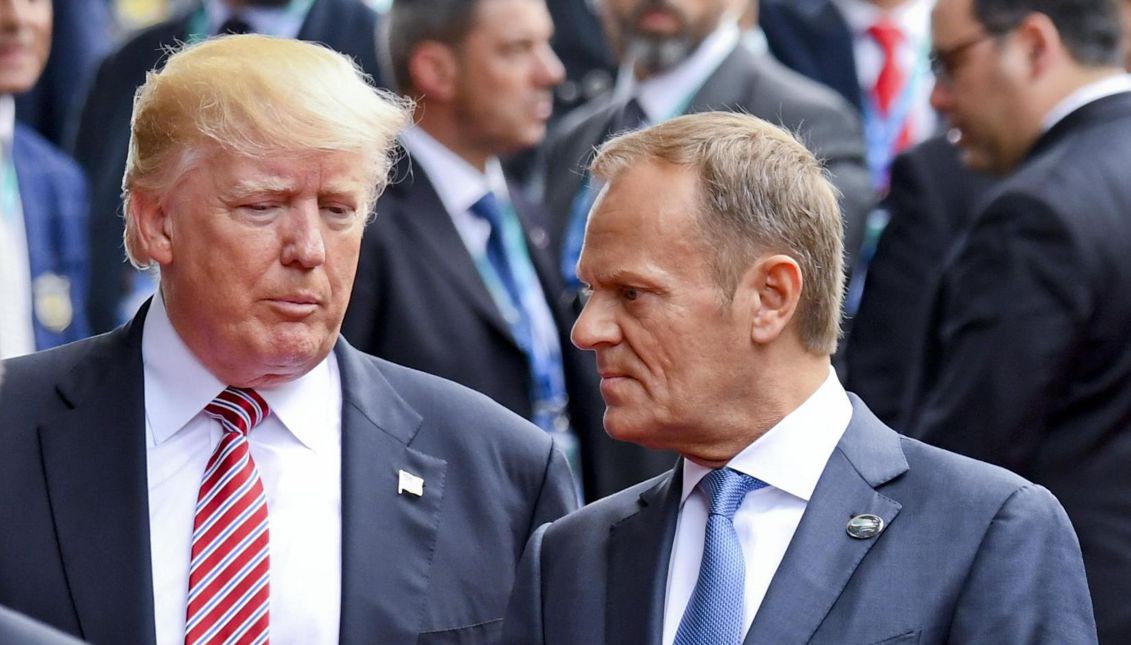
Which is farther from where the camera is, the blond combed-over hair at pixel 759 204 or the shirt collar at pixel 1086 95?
the shirt collar at pixel 1086 95

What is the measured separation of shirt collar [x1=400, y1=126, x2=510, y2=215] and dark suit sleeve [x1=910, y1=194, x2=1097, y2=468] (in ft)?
5.33

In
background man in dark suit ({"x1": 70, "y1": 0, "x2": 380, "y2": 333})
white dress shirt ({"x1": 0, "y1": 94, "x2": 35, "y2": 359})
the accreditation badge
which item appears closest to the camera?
white dress shirt ({"x1": 0, "y1": 94, "x2": 35, "y2": 359})

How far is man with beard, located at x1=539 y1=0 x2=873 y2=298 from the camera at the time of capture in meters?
6.02

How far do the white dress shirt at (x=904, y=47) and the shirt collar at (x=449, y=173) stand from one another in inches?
106

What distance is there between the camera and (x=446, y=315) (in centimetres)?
525

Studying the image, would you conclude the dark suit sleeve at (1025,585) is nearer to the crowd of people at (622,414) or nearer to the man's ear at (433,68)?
the crowd of people at (622,414)

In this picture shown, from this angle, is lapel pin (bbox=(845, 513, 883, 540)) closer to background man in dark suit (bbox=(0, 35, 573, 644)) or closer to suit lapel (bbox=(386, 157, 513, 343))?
background man in dark suit (bbox=(0, 35, 573, 644))

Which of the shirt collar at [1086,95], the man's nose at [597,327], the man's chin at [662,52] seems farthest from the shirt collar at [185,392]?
the man's chin at [662,52]

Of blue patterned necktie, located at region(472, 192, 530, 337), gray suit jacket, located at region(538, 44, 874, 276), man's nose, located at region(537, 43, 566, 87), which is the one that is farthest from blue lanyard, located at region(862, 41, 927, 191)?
blue patterned necktie, located at region(472, 192, 530, 337)

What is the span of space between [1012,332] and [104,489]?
83.0 inches

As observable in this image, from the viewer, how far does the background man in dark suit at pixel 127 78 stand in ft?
20.8

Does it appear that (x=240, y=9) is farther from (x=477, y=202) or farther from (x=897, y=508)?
(x=897, y=508)

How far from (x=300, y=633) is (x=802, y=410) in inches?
37.4

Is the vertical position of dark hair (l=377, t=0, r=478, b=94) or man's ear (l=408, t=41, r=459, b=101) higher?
dark hair (l=377, t=0, r=478, b=94)
